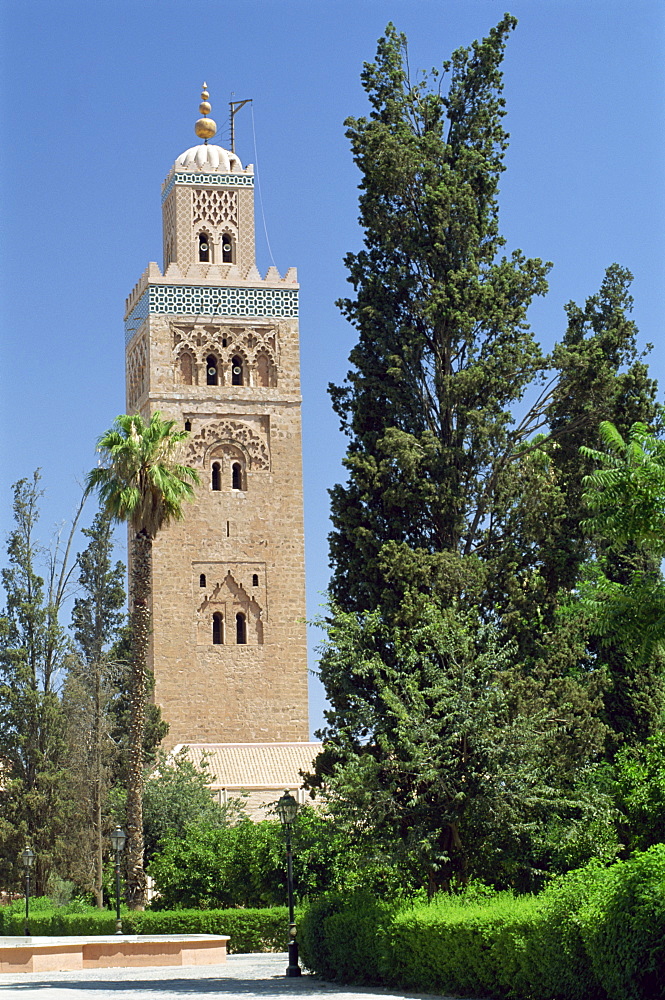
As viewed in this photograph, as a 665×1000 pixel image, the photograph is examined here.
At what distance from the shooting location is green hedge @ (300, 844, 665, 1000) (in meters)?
10.7

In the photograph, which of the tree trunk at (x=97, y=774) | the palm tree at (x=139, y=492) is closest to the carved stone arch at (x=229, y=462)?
the tree trunk at (x=97, y=774)

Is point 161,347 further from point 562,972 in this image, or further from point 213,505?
point 562,972

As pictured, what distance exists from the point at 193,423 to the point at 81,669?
33.1 feet

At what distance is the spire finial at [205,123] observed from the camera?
4425 centimetres

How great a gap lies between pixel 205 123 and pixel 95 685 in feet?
61.9

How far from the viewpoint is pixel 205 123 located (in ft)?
145

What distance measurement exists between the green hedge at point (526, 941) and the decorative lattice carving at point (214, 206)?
1211 inches

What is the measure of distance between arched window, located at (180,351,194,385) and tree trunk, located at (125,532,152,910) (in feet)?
56.3

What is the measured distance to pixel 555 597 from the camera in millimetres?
18531

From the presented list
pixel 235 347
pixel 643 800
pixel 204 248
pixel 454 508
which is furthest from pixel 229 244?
pixel 643 800

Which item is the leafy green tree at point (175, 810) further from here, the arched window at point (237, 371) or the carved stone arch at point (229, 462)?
the arched window at point (237, 371)

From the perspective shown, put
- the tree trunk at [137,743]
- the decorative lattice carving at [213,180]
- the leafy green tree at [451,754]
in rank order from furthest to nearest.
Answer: the decorative lattice carving at [213,180] → the tree trunk at [137,743] → the leafy green tree at [451,754]

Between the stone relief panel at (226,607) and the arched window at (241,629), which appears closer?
the stone relief panel at (226,607)

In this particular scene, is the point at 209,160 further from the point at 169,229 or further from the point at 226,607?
the point at 226,607
